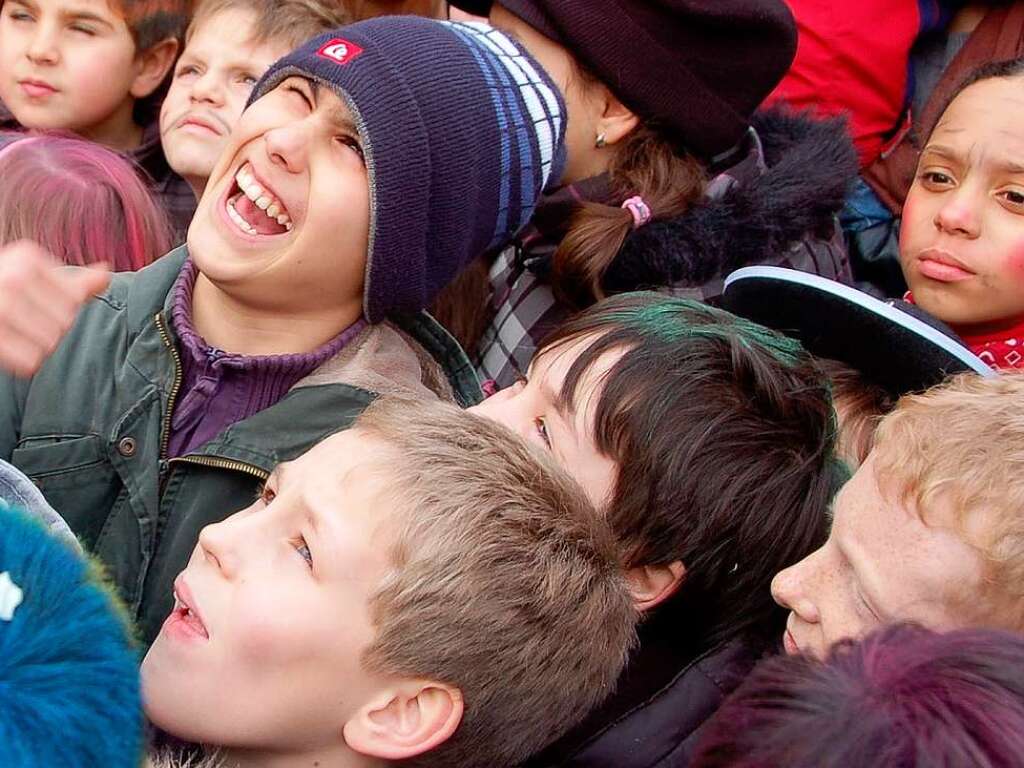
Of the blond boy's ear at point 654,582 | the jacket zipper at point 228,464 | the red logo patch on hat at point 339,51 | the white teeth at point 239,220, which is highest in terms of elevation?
the red logo patch on hat at point 339,51

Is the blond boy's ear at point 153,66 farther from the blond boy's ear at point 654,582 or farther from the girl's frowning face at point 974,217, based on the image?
the blond boy's ear at point 654,582

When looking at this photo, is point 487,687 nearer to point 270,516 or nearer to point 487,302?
point 270,516

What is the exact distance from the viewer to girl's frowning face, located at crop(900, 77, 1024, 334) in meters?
1.91

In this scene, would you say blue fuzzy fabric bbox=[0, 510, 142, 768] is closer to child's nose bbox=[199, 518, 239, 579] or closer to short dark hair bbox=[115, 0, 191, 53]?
child's nose bbox=[199, 518, 239, 579]

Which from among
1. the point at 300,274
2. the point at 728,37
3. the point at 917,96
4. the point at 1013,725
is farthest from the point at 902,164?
the point at 1013,725

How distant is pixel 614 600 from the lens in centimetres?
133

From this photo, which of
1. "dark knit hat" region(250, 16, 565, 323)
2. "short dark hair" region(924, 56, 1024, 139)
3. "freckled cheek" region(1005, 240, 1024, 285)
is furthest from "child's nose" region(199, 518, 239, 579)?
"short dark hair" region(924, 56, 1024, 139)

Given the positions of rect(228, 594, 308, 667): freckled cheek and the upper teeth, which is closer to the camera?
rect(228, 594, 308, 667): freckled cheek

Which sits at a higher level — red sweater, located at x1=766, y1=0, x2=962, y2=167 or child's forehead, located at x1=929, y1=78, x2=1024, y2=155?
child's forehead, located at x1=929, y1=78, x2=1024, y2=155

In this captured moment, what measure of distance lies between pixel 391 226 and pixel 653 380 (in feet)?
1.39

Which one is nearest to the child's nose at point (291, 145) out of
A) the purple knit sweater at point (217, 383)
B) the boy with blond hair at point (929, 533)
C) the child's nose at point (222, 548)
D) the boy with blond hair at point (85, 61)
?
the purple knit sweater at point (217, 383)

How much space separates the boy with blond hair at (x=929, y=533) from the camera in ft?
3.78

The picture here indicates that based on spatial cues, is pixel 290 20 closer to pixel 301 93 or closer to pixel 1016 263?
pixel 301 93

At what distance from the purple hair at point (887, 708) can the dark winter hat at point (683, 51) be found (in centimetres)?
157
